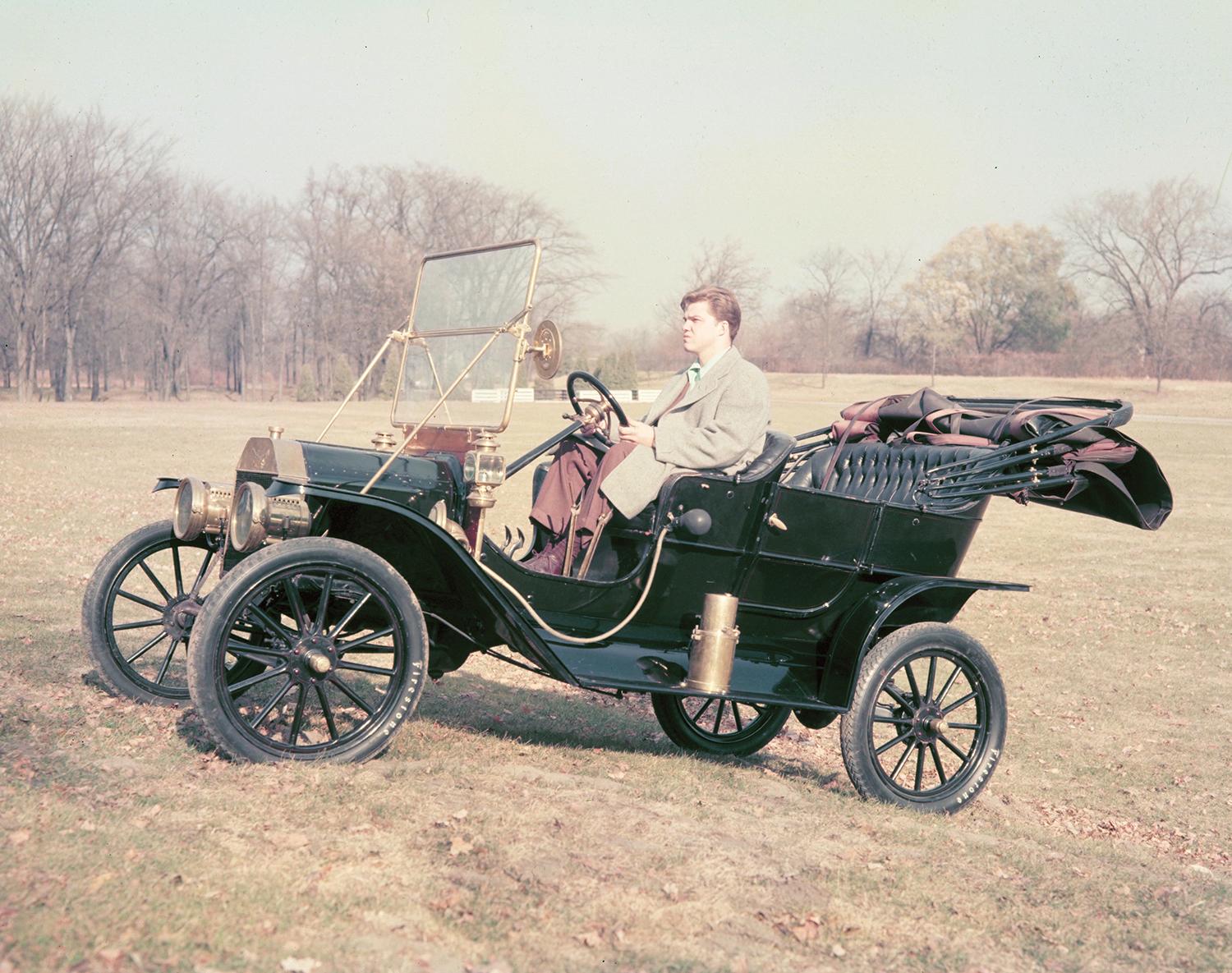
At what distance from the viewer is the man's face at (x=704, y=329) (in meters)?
5.51

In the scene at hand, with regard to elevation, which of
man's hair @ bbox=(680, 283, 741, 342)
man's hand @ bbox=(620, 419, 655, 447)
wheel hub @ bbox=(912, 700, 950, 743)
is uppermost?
man's hair @ bbox=(680, 283, 741, 342)

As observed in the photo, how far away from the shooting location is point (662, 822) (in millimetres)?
4402

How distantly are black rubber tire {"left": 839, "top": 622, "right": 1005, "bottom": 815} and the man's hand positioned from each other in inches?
53.8

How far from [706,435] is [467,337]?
123cm

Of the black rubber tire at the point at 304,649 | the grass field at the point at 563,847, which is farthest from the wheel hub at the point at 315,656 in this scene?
the grass field at the point at 563,847

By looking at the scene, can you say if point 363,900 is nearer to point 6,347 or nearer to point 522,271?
point 522,271

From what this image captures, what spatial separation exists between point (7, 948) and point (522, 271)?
3.38 meters

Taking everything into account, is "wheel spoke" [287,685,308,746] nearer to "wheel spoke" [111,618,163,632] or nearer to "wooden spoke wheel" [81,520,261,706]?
"wooden spoke wheel" [81,520,261,706]

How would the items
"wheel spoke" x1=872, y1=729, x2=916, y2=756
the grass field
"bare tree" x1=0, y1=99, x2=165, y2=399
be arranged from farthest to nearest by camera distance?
"bare tree" x1=0, y1=99, x2=165, y2=399, "wheel spoke" x1=872, y1=729, x2=916, y2=756, the grass field

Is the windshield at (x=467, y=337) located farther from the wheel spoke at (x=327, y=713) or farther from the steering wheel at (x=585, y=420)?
the wheel spoke at (x=327, y=713)

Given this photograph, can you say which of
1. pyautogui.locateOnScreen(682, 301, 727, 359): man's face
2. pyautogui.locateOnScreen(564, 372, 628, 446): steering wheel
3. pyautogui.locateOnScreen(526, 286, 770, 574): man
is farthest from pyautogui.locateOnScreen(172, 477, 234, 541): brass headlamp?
pyautogui.locateOnScreen(682, 301, 727, 359): man's face

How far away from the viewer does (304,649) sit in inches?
176

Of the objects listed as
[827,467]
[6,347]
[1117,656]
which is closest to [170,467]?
[1117,656]

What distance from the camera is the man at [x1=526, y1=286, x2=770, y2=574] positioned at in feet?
16.9
